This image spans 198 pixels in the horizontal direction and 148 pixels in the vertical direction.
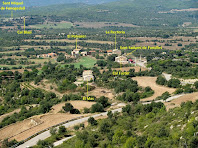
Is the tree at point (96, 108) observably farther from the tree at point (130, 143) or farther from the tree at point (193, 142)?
the tree at point (193, 142)

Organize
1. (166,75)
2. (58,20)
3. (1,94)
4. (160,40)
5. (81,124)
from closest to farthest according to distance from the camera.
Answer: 1. (81,124)
2. (1,94)
3. (166,75)
4. (160,40)
5. (58,20)

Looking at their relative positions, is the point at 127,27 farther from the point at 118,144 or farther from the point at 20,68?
the point at 118,144

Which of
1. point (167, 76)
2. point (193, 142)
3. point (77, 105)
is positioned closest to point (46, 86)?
point (77, 105)

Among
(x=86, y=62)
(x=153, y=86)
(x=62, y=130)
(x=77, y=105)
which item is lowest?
(x=86, y=62)

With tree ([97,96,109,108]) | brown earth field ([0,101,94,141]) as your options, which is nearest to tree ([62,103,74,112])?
brown earth field ([0,101,94,141])

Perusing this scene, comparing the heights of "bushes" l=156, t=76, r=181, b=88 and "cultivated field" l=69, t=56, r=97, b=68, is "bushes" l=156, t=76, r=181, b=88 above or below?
above

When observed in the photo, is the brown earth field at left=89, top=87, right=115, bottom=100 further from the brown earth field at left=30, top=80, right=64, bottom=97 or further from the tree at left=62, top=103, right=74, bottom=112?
the tree at left=62, top=103, right=74, bottom=112

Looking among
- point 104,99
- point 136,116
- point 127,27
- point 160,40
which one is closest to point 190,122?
point 136,116

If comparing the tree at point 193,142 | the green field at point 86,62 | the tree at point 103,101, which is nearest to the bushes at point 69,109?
the tree at point 103,101

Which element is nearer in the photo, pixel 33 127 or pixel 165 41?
pixel 33 127

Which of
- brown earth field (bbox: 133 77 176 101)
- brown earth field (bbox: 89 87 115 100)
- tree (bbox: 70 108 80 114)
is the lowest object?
brown earth field (bbox: 89 87 115 100)

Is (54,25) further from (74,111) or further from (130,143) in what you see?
(130,143)
